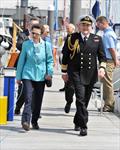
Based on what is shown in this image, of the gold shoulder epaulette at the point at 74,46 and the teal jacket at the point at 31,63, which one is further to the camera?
the teal jacket at the point at 31,63

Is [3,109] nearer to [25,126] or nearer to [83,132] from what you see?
[25,126]

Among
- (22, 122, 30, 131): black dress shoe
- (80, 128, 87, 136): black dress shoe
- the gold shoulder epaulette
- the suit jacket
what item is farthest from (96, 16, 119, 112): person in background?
(22, 122, 30, 131): black dress shoe

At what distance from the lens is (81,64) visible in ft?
31.1

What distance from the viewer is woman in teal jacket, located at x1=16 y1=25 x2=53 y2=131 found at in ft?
31.5

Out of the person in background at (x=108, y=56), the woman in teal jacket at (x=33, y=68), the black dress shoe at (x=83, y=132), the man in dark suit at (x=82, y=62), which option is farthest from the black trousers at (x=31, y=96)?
the person in background at (x=108, y=56)

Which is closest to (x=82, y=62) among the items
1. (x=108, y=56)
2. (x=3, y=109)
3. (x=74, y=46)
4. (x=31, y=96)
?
(x=74, y=46)

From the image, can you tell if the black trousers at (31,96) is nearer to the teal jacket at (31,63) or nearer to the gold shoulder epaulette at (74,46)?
the teal jacket at (31,63)

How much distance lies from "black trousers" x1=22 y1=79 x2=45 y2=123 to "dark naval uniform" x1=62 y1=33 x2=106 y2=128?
54 centimetres

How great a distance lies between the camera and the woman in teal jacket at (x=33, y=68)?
378 inches

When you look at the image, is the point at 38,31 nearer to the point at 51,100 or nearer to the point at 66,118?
the point at 66,118

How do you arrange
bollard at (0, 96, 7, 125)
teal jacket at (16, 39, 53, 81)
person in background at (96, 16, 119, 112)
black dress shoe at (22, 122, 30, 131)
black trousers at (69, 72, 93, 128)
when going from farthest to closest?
1. person in background at (96, 16, 119, 112)
2. bollard at (0, 96, 7, 125)
3. teal jacket at (16, 39, 53, 81)
4. black dress shoe at (22, 122, 30, 131)
5. black trousers at (69, 72, 93, 128)

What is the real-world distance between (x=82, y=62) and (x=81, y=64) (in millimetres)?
36

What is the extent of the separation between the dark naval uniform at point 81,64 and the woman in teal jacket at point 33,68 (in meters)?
0.35

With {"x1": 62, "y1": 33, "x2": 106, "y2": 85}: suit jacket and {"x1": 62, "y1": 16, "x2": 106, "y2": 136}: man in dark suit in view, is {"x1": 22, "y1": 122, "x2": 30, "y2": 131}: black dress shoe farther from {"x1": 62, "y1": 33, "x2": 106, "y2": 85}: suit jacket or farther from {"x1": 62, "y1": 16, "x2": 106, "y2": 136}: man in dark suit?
{"x1": 62, "y1": 33, "x2": 106, "y2": 85}: suit jacket
